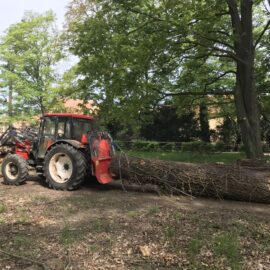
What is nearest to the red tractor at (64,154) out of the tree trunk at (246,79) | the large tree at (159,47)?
the large tree at (159,47)

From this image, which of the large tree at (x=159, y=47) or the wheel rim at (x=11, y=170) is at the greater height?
the large tree at (x=159, y=47)

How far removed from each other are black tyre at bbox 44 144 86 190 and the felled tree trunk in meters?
0.88

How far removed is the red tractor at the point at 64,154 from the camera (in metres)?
9.80

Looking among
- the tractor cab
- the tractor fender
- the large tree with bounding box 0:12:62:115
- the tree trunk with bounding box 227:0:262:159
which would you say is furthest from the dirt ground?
the large tree with bounding box 0:12:62:115

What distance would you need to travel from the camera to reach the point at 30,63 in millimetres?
30281

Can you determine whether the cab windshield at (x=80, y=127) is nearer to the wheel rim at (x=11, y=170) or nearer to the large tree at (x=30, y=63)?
the wheel rim at (x=11, y=170)

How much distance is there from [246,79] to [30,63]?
68.0ft

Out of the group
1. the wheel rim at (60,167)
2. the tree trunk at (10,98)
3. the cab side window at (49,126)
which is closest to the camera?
the wheel rim at (60,167)

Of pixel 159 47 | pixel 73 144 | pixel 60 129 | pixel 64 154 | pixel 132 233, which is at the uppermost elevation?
pixel 159 47

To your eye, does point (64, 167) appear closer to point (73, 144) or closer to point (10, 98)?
point (73, 144)

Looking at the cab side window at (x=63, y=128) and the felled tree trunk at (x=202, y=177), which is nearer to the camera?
the felled tree trunk at (x=202, y=177)

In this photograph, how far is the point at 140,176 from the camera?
952 cm

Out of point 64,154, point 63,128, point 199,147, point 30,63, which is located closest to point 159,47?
point 63,128

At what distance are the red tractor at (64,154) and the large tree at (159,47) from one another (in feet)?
12.3
